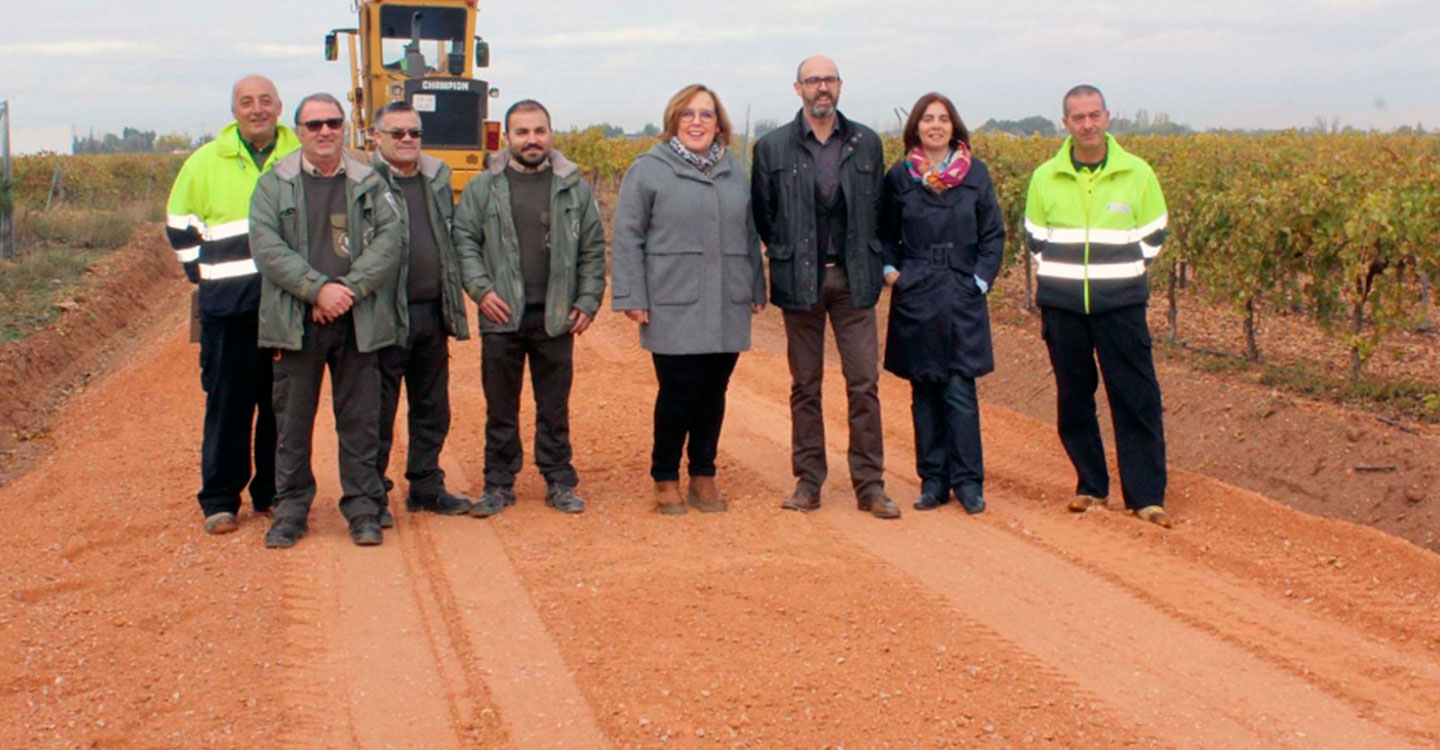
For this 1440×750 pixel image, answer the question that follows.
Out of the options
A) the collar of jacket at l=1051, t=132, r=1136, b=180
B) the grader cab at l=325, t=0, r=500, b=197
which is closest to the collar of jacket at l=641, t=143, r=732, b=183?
the collar of jacket at l=1051, t=132, r=1136, b=180

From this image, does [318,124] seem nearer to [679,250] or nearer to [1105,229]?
[679,250]

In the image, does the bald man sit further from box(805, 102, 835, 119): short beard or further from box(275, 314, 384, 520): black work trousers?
box(805, 102, 835, 119): short beard

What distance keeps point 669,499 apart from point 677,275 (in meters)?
1.14

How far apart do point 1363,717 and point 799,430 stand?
3.12 m

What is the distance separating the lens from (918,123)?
6.96 meters

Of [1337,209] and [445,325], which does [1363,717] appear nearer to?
[445,325]

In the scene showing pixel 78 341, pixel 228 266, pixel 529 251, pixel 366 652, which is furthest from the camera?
pixel 78 341

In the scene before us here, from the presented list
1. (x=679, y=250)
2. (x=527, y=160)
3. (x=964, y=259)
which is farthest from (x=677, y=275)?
(x=964, y=259)

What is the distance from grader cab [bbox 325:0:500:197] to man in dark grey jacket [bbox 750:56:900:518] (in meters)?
13.8

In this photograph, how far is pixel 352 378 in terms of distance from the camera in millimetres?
6617

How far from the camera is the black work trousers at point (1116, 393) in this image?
23.2 feet

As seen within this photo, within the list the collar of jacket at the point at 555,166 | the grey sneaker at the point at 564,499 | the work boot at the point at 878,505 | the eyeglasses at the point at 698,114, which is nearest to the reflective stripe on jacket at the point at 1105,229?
the work boot at the point at 878,505

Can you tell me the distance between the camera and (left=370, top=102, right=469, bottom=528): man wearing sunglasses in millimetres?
6684

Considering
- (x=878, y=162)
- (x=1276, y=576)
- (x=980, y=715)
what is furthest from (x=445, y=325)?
(x=1276, y=576)
